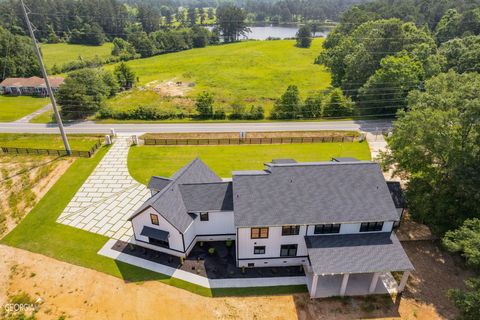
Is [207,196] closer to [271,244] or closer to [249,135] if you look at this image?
[271,244]

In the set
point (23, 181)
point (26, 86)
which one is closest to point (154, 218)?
point (23, 181)

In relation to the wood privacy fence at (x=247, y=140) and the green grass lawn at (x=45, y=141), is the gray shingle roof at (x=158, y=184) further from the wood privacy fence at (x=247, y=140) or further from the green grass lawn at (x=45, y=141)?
the green grass lawn at (x=45, y=141)

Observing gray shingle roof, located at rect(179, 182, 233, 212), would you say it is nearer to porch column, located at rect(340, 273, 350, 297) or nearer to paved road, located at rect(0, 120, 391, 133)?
porch column, located at rect(340, 273, 350, 297)

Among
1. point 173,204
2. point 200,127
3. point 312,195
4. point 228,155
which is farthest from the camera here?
point 200,127

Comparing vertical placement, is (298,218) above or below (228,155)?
above

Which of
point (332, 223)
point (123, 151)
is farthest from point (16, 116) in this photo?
point (332, 223)

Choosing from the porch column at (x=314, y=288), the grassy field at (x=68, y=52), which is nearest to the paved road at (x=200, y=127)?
the porch column at (x=314, y=288)

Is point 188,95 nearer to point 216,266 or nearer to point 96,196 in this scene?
point 96,196
